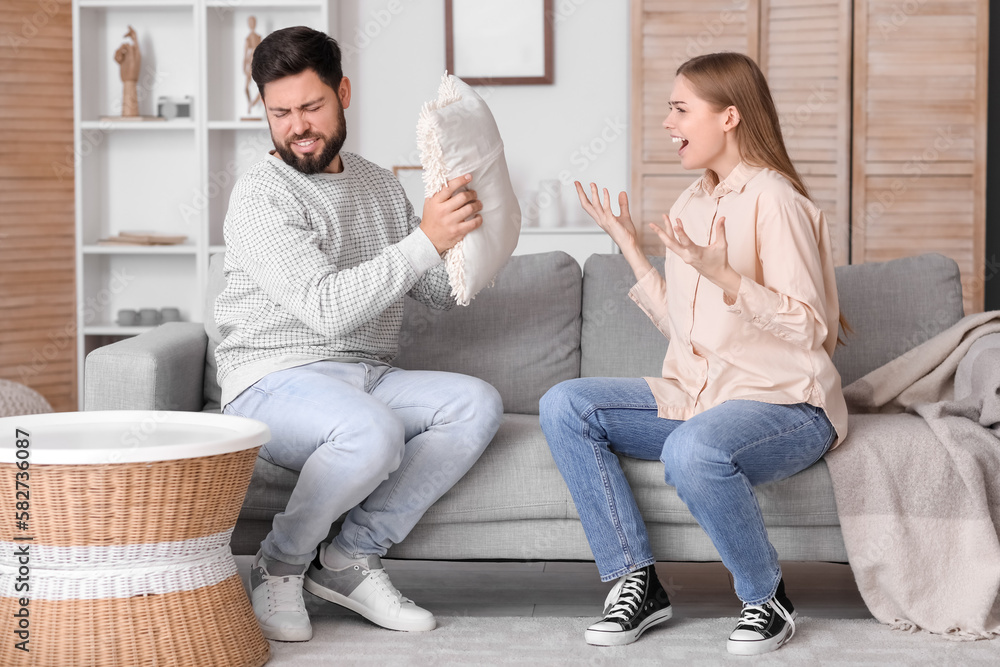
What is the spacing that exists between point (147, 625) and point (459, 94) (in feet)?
3.61

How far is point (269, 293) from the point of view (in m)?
1.95

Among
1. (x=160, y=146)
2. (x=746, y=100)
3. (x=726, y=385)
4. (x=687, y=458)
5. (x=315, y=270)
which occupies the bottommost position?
(x=687, y=458)

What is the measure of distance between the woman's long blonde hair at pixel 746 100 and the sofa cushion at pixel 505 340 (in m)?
0.73

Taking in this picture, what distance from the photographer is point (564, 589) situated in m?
2.33

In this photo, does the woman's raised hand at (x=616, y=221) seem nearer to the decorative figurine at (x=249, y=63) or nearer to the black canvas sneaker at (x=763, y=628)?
the black canvas sneaker at (x=763, y=628)

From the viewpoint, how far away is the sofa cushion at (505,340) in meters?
2.47

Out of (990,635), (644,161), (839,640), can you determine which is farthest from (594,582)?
(644,161)

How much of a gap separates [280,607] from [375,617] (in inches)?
7.1

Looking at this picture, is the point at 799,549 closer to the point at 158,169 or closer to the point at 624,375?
the point at 624,375

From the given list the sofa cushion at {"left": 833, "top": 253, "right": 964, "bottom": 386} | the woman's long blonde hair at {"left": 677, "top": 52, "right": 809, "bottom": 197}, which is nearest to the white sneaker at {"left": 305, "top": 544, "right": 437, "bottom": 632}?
the woman's long blonde hair at {"left": 677, "top": 52, "right": 809, "bottom": 197}

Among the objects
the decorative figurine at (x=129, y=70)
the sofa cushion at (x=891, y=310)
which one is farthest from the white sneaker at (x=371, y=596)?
the decorative figurine at (x=129, y=70)

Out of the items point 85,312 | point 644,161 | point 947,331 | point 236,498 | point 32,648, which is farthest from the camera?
point 85,312

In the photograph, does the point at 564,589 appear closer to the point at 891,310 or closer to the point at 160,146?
the point at 891,310

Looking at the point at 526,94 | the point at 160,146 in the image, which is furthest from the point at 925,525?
the point at 160,146
